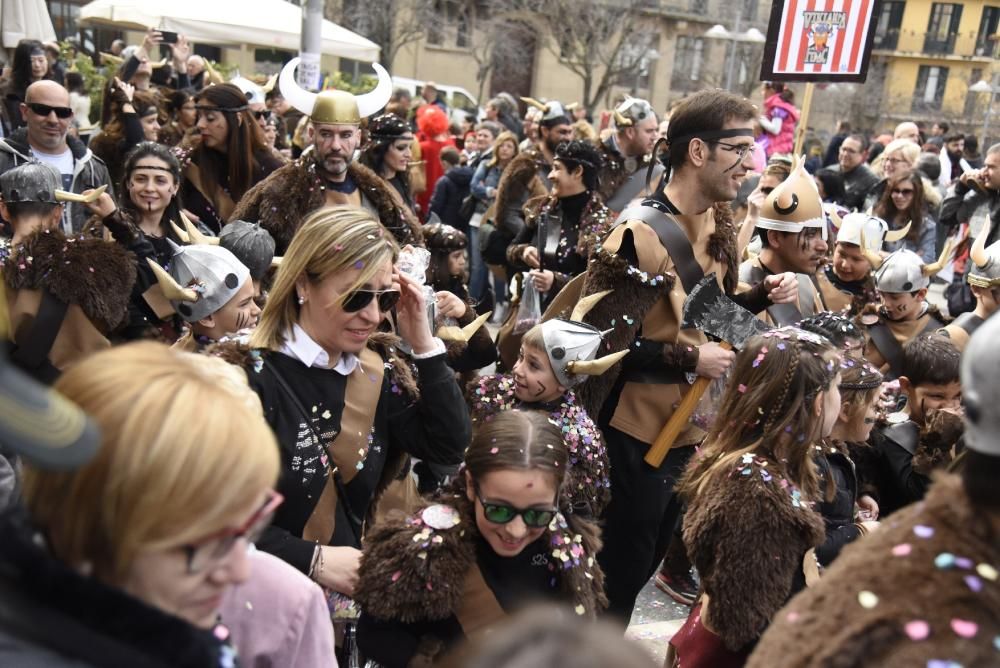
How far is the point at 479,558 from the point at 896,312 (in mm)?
3187

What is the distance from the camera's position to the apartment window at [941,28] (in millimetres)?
52688

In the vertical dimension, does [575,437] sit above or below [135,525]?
below

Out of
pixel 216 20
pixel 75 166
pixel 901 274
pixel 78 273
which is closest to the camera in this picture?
pixel 78 273

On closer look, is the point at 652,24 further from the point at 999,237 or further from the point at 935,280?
the point at 999,237

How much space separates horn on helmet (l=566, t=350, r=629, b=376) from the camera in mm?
3574

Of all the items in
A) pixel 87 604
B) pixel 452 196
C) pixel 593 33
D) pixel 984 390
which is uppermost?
pixel 593 33

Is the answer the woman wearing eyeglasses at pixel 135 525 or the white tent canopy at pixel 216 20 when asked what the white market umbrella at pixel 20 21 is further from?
the woman wearing eyeglasses at pixel 135 525

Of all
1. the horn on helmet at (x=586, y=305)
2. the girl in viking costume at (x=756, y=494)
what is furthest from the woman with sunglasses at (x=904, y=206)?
the girl in viking costume at (x=756, y=494)

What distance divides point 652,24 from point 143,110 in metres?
39.2

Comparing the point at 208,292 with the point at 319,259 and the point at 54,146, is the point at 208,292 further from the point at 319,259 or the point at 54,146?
the point at 54,146

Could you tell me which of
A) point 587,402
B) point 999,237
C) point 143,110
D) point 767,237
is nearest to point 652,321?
point 587,402

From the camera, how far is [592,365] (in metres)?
3.57

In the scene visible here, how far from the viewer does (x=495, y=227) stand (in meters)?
7.79

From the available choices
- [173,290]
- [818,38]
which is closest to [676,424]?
[173,290]
